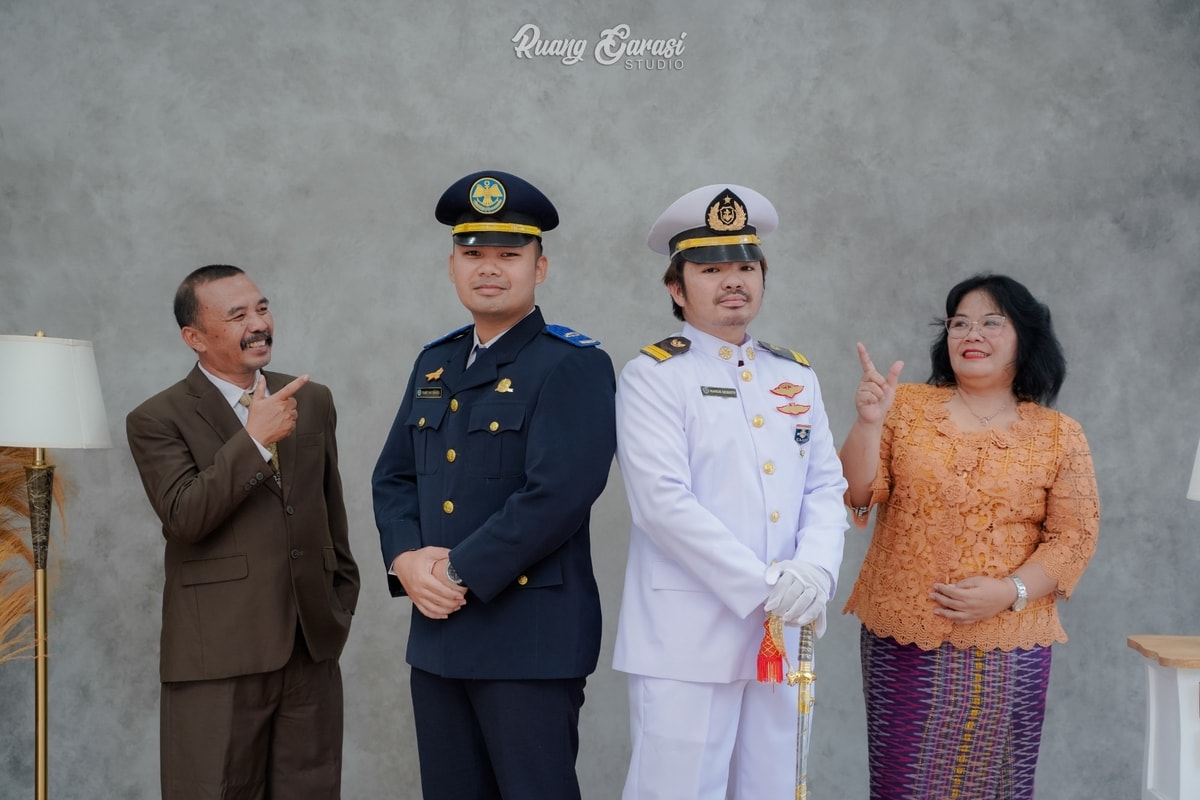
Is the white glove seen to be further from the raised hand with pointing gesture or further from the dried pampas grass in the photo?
the dried pampas grass

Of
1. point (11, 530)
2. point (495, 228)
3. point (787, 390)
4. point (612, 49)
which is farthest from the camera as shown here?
point (612, 49)

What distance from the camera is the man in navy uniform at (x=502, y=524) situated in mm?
2287

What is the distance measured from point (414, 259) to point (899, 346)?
5.88 ft

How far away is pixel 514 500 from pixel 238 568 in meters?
0.84

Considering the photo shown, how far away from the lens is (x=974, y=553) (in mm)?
2725

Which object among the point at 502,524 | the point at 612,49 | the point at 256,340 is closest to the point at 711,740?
the point at 502,524

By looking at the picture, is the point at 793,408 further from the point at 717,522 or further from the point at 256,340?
the point at 256,340

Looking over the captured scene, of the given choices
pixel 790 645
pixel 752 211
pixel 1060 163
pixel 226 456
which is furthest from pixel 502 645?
pixel 1060 163

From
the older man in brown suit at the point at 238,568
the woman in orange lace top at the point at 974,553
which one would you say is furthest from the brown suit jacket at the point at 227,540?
the woman in orange lace top at the point at 974,553

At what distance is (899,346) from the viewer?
4.03m

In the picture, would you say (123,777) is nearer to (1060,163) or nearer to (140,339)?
(140,339)

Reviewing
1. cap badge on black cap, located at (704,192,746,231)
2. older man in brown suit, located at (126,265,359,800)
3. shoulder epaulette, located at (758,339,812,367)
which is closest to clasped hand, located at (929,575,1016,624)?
shoulder epaulette, located at (758,339,812,367)

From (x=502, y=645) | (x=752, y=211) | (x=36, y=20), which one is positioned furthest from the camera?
(x=36, y=20)

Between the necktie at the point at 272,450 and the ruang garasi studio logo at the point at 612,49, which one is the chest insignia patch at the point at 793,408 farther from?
the ruang garasi studio logo at the point at 612,49
